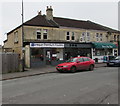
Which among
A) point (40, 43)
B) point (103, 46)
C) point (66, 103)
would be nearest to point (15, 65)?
point (40, 43)

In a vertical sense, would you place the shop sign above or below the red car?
above

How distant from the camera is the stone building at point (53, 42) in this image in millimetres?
19125

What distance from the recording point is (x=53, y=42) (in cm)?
2011

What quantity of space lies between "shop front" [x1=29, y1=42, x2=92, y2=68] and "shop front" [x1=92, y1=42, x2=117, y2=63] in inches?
88.2

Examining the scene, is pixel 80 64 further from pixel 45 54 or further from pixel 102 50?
pixel 102 50

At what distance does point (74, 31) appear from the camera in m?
23.7

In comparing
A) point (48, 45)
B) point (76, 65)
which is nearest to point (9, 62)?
point (48, 45)

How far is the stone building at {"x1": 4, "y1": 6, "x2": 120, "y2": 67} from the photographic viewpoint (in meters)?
19.1

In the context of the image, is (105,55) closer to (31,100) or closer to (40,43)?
(40,43)

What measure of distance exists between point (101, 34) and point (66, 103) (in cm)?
2446

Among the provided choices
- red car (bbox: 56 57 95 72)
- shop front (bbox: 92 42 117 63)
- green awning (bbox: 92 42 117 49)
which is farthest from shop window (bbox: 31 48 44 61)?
shop front (bbox: 92 42 117 63)

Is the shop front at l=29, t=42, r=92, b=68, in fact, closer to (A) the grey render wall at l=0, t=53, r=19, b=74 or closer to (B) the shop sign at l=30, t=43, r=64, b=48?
(B) the shop sign at l=30, t=43, r=64, b=48

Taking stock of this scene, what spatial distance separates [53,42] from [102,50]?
10.9 metres

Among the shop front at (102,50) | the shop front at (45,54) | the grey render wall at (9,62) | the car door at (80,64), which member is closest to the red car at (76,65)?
the car door at (80,64)
